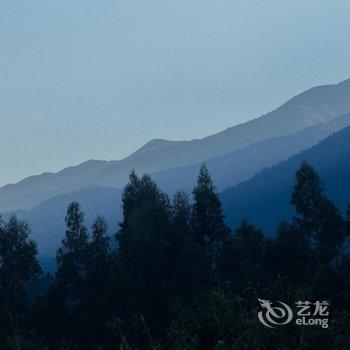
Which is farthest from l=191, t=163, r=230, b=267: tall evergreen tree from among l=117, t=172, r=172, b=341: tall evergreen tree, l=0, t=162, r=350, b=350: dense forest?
l=117, t=172, r=172, b=341: tall evergreen tree

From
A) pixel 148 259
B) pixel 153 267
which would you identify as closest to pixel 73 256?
pixel 148 259

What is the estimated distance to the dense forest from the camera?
50.9 m

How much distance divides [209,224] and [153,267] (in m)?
12.0

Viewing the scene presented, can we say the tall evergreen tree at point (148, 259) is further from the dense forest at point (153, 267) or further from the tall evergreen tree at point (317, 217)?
the tall evergreen tree at point (317, 217)

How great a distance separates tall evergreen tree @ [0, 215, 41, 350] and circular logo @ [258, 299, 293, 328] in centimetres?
4095

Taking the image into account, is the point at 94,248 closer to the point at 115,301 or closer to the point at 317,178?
the point at 115,301

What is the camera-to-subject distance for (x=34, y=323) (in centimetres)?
5434

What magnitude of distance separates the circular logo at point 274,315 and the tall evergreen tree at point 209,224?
4679 centimetres

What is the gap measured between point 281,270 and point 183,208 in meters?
15.2

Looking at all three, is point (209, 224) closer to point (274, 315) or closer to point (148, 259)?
point (148, 259)

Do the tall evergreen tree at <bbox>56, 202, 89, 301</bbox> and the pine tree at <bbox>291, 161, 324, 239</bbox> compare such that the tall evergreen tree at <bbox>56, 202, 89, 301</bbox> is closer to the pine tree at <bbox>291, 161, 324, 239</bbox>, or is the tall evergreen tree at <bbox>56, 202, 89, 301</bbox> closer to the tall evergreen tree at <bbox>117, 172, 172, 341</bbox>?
the tall evergreen tree at <bbox>117, 172, 172, 341</bbox>

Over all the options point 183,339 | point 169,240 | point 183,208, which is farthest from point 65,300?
point 183,339

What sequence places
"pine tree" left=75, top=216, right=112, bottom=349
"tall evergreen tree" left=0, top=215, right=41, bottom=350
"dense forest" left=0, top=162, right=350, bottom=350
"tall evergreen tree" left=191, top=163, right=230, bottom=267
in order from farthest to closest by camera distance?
"tall evergreen tree" left=191, top=163, right=230, bottom=267
"tall evergreen tree" left=0, top=215, right=41, bottom=350
"pine tree" left=75, top=216, right=112, bottom=349
"dense forest" left=0, top=162, right=350, bottom=350

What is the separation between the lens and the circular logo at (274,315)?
54.1 ft
